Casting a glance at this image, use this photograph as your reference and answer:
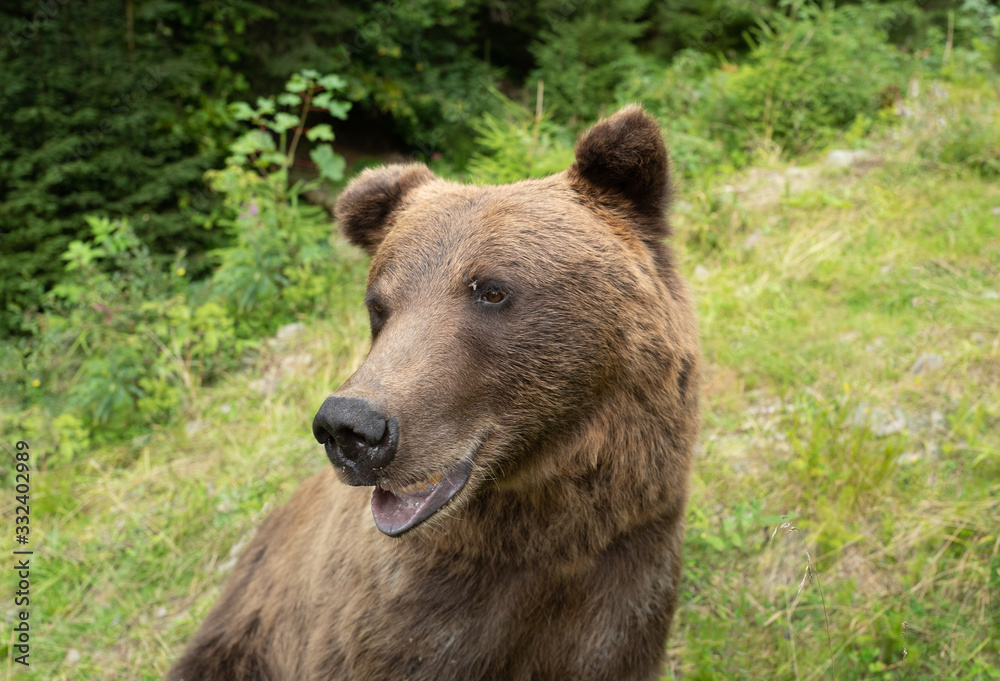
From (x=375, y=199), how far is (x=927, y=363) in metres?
3.45

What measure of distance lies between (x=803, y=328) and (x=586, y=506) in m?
Answer: 3.35

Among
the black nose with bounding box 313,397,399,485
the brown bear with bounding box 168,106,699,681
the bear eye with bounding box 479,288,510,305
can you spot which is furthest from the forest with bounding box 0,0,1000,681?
the black nose with bounding box 313,397,399,485

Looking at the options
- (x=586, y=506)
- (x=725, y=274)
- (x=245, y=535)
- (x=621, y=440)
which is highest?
(x=621, y=440)

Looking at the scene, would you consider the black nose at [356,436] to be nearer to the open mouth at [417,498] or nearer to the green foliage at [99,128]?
the open mouth at [417,498]

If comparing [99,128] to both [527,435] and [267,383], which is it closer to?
[267,383]

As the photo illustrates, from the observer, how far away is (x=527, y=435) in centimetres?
208

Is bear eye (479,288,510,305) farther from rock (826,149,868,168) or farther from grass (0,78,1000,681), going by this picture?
rock (826,149,868,168)

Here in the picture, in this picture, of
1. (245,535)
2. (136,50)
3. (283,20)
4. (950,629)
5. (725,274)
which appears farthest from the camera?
(283,20)

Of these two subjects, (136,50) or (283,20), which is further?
(283,20)

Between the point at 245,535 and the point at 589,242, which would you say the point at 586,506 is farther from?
the point at 245,535

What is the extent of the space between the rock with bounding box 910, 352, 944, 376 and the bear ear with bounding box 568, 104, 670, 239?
270 centimetres

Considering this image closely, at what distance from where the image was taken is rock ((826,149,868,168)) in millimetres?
7207

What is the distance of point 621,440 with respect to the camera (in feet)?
7.00

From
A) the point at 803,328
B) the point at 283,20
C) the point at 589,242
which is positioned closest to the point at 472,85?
the point at 283,20
